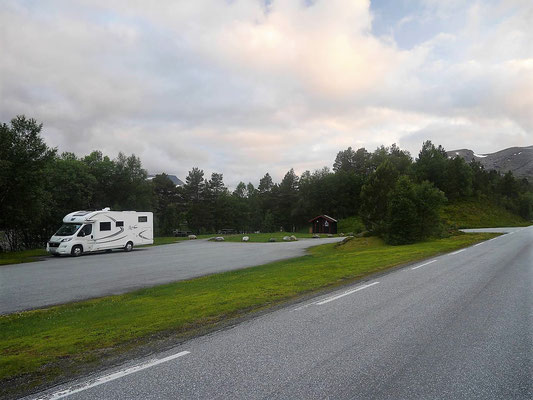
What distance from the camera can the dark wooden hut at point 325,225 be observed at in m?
69.8

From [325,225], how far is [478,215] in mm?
38496

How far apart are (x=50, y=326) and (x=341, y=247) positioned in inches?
1025

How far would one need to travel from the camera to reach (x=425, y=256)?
18516 mm

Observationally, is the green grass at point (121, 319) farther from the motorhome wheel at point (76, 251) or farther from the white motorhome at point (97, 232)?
the white motorhome at point (97, 232)

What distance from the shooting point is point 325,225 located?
7038 cm

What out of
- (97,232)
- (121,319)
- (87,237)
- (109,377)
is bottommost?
(121,319)

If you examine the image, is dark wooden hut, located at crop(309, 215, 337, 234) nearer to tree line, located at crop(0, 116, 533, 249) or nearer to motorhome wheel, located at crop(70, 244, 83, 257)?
tree line, located at crop(0, 116, 533, 249)

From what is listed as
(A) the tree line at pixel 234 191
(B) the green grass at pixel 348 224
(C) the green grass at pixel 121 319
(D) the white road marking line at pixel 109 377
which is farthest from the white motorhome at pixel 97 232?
(B) the green grass at pixel 348 224

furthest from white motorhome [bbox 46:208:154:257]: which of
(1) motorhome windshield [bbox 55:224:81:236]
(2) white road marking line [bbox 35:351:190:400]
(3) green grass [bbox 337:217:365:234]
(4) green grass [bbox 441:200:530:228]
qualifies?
(4) green grass [bbox 441:200:530:228]

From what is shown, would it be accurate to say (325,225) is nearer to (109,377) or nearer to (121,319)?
(121,319)

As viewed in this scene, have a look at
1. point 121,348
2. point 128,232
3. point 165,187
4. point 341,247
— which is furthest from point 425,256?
point 165,187

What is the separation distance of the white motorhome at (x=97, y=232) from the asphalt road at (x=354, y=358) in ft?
81.5

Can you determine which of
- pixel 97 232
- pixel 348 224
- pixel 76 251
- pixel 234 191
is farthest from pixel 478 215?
pixel 76 251

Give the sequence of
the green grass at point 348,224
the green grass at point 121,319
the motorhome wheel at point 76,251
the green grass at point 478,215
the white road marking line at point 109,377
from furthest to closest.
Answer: the green grass at point 348,224, the green grass at point 478,215, the motorhome wheel at point 76,251, the green grass at point 121,319, the white road marking line at point 109,377
